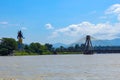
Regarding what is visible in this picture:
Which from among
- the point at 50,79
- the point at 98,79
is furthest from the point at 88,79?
the point at 50,79

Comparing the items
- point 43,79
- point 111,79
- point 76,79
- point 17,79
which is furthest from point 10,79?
point 111,79

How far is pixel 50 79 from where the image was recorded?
178 ft

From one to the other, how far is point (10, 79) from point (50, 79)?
17.9ft

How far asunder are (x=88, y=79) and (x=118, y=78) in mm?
4325

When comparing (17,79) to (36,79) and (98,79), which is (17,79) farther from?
(98,79)

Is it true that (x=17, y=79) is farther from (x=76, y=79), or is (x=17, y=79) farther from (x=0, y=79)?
(x=76, y=79)

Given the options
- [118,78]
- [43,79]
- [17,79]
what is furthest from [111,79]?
[17,79]

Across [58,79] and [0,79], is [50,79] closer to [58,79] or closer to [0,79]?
[58,79]

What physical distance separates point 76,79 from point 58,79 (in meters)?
2.45

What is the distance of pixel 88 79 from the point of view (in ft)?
175

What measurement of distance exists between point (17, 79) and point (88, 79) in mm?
9583

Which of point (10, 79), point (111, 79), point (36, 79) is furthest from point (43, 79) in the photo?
point (111, 79)

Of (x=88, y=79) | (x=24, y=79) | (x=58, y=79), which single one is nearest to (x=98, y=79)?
(x=88, y=79)

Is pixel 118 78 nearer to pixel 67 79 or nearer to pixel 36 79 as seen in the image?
pixel 67 79
